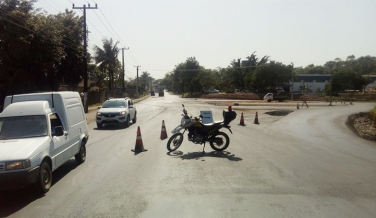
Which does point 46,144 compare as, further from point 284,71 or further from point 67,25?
point 284,71

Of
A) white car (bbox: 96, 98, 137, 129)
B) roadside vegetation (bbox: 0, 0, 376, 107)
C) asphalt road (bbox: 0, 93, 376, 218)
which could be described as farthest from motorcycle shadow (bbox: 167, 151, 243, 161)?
roadside vegetation (bbox: 0, 0, 376, 107)

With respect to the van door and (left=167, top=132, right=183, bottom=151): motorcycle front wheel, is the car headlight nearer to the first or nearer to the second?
the van door

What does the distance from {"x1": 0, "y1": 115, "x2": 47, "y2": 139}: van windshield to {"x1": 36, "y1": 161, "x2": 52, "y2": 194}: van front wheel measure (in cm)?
87

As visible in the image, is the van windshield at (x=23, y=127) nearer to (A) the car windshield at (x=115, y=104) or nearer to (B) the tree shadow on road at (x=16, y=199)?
(B) the tree shadow on road at (x=16, y=199)

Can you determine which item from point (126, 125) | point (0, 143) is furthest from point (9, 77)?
point (0, 143)

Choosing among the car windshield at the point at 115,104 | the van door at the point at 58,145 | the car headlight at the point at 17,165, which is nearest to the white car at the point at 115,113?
the car windshield at the point at 115,104

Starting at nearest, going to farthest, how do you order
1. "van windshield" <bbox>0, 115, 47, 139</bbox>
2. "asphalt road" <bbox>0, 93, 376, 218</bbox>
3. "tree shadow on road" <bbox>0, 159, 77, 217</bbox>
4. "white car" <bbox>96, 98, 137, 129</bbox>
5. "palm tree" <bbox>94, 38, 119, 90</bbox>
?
"asphalt road" <bbox>0, 93, 376, 218</bbox> → "tree shadow on road" <bbox>0, 159, 77, 217</bbox> → "van windshield" <bbox>0, 115, 47, 139</bbox> → "white car" <bbox>96, 98, 137, 129</bbox> → "palm tree" <bbox>94, 38, 119, 90</bbox>

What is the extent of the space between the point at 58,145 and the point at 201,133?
16.9 ft

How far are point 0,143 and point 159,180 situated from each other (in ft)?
11.2

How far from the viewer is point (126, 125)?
2225 cm

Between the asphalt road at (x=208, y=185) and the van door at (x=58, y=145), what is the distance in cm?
48

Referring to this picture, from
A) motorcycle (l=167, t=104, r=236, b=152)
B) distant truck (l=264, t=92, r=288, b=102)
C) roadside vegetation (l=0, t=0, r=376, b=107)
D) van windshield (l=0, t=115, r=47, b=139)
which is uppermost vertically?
roadside vegetation (l=0, t=0, r=376, b=107)

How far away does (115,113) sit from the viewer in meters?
21.7

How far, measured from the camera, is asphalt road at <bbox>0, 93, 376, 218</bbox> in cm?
640
